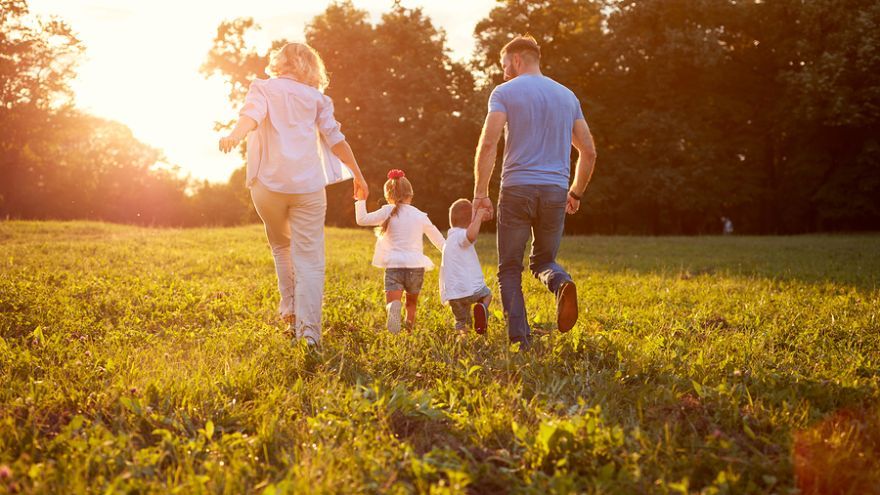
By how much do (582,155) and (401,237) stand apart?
183 centimetres

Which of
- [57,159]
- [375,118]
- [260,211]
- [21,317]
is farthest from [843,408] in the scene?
[57,159]

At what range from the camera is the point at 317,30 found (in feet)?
112

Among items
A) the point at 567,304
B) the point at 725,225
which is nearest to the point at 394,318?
the point at 567,304

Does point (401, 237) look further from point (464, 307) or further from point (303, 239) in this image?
point (303, 239)

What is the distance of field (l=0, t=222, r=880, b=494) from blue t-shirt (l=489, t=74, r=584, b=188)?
1343 mm

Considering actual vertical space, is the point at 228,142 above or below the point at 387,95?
below

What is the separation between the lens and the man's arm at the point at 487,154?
15.9ft

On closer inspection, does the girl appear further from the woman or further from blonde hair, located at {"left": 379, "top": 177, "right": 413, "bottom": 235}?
the woman

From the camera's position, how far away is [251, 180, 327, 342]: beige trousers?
512 centimetres

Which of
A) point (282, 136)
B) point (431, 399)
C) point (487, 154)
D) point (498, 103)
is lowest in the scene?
point (431, 399)

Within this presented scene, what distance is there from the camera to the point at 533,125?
4.89 meters

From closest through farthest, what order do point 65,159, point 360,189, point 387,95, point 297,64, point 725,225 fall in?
1. point 297,64
2. point 360,189
3. point 387,95
4. point 725,225
5. point 65,159

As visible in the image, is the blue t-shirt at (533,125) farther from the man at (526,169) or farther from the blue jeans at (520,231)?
the blue jeans at (520,231)

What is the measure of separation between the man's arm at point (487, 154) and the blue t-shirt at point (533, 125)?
9 cm
